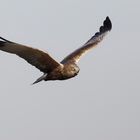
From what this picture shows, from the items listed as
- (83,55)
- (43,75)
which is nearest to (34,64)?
(43,75)

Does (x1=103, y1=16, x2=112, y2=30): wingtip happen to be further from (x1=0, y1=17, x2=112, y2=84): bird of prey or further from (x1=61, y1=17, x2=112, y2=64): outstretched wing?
(x1=0, y1=17, x2=112, y2=84): bird of prey

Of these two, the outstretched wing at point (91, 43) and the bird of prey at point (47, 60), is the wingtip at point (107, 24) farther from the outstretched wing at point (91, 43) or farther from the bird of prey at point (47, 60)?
the bird of prey at point (47, 60)

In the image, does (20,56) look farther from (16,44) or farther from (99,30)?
(99,30)

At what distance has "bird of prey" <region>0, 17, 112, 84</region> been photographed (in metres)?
19.1

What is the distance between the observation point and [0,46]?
1902cm

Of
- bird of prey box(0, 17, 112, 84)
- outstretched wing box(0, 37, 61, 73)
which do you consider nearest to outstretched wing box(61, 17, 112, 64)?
bird of prey box(0, 17, 112, 84)

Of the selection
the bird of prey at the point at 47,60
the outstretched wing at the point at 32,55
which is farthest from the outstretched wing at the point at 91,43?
the outstretched wing at the point at 32,55

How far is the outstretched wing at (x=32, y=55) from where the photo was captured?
1903 cm

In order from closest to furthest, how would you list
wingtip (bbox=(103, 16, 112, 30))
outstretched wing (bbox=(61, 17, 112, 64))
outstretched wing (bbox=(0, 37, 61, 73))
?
outstretched wing (bbox=(0, 37, 61, 73)), outstretched wing (bbox=(61, 17, 112, 64)), wingtip (bbox=(103, 16, 112, 30))

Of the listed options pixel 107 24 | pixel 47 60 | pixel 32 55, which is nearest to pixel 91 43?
pixel 107 24

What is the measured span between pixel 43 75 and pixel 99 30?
670 centimetres

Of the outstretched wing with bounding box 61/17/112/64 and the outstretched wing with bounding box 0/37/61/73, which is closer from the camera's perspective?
the outstretched wing with bounding box 0/37/61/73

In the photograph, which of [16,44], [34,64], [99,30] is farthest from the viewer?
[99,30]

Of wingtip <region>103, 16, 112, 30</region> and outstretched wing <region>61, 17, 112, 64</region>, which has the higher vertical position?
wingtip <region>103, 16, 112, 30</region>
